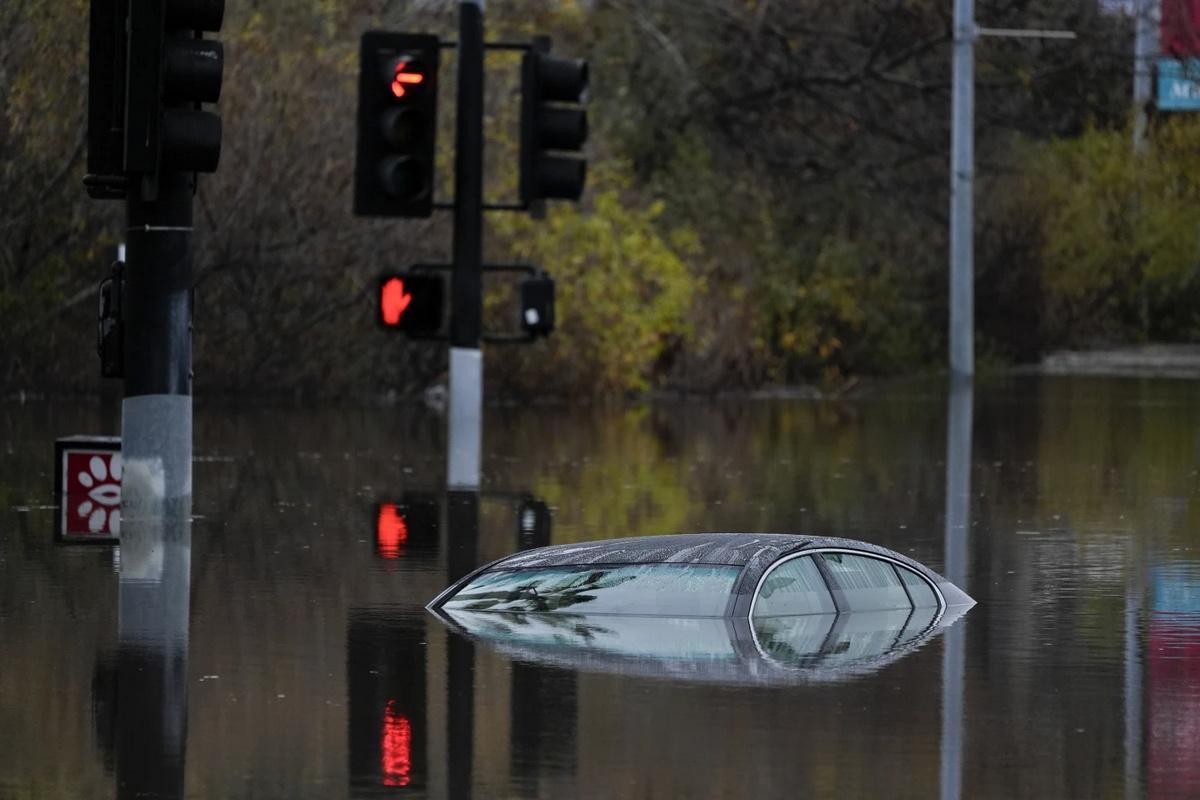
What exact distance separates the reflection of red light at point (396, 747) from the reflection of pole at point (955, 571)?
183cm

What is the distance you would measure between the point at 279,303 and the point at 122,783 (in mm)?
27770

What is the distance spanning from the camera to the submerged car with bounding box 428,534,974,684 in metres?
13.2

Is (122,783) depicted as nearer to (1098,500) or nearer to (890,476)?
(1098,500)

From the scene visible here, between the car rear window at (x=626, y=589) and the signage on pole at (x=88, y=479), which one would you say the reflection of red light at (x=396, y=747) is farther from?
the signage on pole at (x=88, y=479)

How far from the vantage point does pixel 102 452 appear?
20.8 m

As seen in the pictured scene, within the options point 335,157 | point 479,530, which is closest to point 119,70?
point 479,530

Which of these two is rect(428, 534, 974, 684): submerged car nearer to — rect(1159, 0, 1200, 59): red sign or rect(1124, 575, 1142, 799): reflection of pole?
rect(1124, 575, 1142, 799): reflection of pole

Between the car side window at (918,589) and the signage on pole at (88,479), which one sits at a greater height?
the signage on pole at (88,479)

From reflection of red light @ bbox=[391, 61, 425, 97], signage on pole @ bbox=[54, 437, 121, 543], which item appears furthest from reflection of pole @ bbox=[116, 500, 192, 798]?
reflection of red light @ bbox=[391, 61, 425, 97]

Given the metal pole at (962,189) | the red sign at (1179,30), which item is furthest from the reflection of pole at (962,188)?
the red sign at (1179,30)

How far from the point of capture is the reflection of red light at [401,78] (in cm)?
2153

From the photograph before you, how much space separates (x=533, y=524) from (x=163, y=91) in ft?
16.0

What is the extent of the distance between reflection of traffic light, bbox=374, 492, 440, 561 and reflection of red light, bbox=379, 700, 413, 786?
6.40 meters

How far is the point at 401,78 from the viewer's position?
21.5 metres
